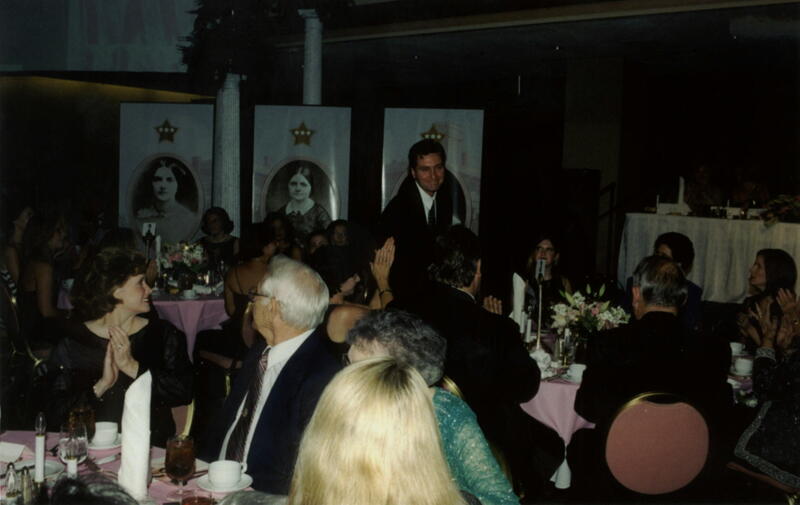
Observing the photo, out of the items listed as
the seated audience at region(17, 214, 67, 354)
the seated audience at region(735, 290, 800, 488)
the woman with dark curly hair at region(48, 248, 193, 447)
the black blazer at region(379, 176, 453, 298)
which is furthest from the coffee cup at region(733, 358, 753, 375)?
the seated audience at region(17, 214, 67, 354)

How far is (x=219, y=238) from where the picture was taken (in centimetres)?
707

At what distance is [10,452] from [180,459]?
1.98 ft

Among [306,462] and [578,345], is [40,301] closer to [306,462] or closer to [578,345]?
[578,345]

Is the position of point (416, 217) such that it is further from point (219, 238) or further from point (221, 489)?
point (219, 238)

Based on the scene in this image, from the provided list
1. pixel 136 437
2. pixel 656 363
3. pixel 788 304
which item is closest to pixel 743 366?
pixel 788 304

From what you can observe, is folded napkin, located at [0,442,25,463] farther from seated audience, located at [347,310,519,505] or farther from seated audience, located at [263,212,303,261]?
seated audience, located at [263,212,303,261]

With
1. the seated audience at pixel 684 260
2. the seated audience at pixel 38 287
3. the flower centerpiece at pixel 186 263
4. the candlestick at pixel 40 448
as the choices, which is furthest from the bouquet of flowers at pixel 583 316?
the flower centerpiece at pixel 186 263

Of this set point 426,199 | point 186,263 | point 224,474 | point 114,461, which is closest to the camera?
point 224,474

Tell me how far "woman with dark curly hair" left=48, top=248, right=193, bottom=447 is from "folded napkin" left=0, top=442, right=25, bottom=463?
457mm

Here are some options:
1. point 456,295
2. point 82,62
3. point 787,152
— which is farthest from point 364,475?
point 787,152

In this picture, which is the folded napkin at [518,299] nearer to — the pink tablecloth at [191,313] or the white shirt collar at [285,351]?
the white shirt collar at [285,351]

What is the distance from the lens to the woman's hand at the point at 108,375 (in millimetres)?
2693

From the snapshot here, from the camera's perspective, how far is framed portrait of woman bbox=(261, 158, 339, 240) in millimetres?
7895

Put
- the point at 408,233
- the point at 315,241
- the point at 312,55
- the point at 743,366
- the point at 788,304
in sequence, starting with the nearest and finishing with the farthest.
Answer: the point at 743,366
the point at 788,304
the point at 408,233
the point at 315,241
the point at 312,55
